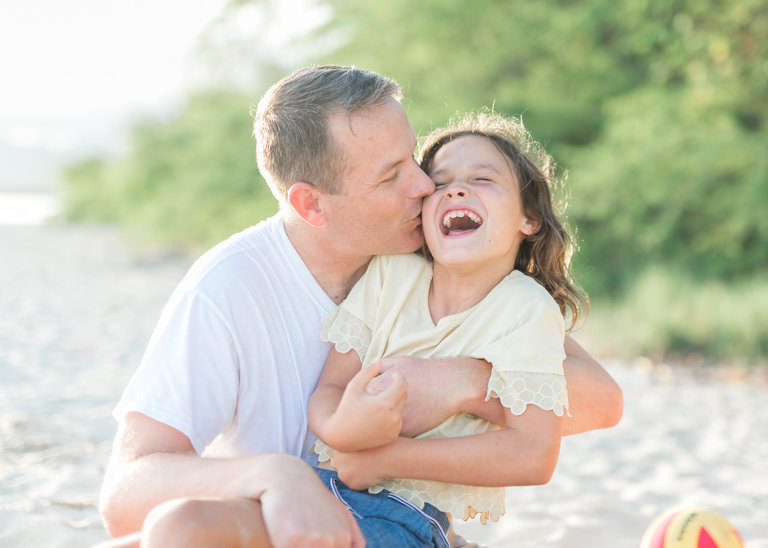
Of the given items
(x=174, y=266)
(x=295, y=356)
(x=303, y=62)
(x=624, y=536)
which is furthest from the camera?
(x=174, y=266)

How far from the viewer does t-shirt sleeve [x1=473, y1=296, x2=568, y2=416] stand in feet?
6.59

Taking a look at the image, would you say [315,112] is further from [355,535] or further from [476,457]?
[355,535]

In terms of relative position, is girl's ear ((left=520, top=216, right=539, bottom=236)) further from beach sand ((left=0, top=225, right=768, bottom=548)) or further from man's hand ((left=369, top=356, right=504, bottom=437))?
beach sand ((left=0, top=225, right=768, bottom=548))

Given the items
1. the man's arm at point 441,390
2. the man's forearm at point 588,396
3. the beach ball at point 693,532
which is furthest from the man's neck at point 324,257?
the beach ball at point 693,532

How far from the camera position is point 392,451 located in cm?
197

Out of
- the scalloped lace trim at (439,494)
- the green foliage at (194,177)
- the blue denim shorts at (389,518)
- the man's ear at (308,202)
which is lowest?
the blue denim shorts at (389,518)

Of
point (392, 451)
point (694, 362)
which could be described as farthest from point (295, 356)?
point (694, 362)

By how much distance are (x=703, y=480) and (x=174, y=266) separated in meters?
12.7

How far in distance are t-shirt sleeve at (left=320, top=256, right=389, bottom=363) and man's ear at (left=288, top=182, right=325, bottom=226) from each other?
23 cm

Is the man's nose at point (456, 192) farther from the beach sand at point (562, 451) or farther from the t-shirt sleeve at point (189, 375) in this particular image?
the beach sand at point (562, 451)

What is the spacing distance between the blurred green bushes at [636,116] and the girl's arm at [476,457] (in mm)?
6361

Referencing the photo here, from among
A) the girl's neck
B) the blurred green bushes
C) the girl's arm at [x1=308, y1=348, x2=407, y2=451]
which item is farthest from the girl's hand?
the blurred green bushes

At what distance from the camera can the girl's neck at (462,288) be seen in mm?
2328

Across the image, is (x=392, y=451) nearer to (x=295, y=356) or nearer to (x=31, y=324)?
(x=295, y=356)
